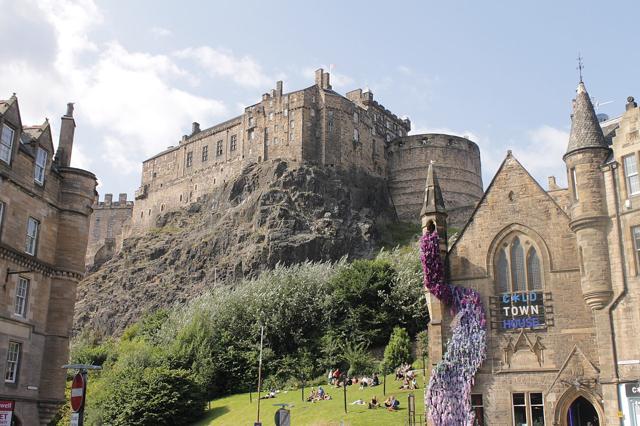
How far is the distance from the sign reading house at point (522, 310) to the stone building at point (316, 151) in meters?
57.0

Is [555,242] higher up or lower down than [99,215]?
lower down

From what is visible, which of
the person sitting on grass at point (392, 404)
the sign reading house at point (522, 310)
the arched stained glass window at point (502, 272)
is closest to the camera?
the sign reading house at point (522, 310)

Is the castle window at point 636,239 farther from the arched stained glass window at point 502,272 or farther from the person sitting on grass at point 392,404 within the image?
the person sitting on grass at point 392,404

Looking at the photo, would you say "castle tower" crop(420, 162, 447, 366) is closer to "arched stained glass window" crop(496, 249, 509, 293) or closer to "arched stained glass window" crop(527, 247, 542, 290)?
"arched stained glass window" crop(496, 249, 509, 293)

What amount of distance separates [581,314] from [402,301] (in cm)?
2586

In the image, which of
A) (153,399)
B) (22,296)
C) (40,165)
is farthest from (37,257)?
(153,399)

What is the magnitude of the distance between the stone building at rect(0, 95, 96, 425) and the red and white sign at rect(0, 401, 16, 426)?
0.85 feet

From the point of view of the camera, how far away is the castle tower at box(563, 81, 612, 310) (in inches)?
1127

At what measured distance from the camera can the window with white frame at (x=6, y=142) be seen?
2835cm

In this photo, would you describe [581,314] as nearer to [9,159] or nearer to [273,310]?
[9,159]

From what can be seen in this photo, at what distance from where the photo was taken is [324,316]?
58031 millimetres

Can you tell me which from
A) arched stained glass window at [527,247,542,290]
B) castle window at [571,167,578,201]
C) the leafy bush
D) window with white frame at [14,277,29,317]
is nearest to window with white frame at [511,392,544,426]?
arched stained glass window at [527,247,542,290]

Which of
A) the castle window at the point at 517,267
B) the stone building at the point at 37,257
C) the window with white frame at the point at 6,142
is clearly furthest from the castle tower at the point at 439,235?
the window with white frame at the point at 6,142

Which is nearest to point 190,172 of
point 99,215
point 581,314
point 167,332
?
point 99,215
